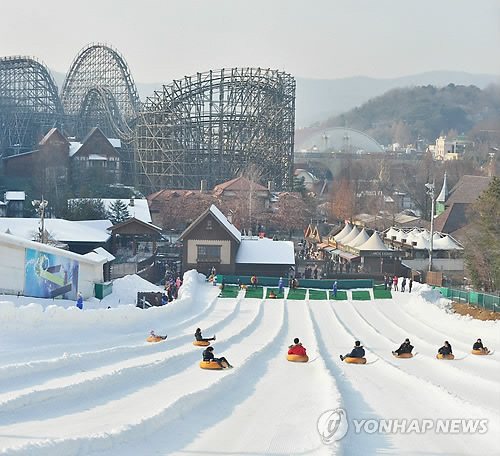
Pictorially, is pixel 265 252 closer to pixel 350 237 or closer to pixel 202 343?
pixel 350 237

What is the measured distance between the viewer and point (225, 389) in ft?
27.2

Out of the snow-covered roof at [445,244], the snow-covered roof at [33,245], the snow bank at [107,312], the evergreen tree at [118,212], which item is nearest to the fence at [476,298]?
the snow bank at [107,312]

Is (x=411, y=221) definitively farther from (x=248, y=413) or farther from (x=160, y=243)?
(x=248, y=413)

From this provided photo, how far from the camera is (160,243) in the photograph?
3094 cm

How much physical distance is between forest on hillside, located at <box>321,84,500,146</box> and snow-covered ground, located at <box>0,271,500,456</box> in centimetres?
278

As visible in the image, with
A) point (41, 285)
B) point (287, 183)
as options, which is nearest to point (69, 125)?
point (287, 183)

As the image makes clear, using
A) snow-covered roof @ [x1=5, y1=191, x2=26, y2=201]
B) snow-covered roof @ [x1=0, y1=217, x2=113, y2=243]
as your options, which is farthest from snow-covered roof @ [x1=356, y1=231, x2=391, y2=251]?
snow-covered roof @ [x1=5, y1=191, x2=26, y2=201]

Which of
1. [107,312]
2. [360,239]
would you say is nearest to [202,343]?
[107,312]

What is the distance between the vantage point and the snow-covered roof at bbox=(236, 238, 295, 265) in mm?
24406

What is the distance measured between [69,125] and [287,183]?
808 inches

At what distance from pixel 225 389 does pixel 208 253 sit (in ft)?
53.6

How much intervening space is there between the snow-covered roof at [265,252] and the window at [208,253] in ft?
2.24

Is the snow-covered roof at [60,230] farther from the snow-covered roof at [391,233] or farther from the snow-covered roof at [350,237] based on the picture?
the snow-covered roof at [391,233]

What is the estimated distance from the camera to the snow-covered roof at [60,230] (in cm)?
2472
